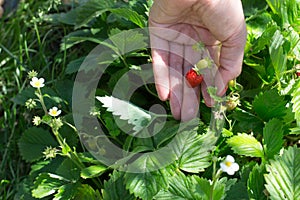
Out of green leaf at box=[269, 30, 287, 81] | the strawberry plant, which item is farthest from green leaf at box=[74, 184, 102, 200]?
green leaf at box=[269, 30, 287, 81]

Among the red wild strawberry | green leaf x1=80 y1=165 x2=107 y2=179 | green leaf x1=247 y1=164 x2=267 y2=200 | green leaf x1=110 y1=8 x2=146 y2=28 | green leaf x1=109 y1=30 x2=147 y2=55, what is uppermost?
green leaf x1=110 y1=8 x2=146 y2=28

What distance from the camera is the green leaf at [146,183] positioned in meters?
1.39

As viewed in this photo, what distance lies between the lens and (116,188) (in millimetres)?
1521

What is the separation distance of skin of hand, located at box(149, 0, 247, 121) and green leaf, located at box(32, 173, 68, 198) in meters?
0.40

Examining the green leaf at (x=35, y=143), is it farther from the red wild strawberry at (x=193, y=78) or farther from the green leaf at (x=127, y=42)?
the red wild strawberry at (x=193, y=78)

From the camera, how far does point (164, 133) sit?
62.1 inches

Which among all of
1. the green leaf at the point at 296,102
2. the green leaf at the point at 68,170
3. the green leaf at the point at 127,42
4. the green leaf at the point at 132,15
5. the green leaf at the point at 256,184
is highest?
the green leaf at the point at 132,15

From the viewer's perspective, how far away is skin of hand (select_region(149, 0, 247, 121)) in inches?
63.1

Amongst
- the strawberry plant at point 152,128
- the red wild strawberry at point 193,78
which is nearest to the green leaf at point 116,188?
the strawberry plant at point 152,128

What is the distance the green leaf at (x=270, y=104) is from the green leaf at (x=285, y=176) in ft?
0.61

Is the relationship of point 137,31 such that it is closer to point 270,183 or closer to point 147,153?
point 147,153

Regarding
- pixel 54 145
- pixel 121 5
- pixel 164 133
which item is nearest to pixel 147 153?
pixel 164 133

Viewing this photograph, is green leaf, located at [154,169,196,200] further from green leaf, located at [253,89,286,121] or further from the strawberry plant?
green leaf, located at [253,89,286,121]

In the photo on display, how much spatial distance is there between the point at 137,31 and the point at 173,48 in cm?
16
